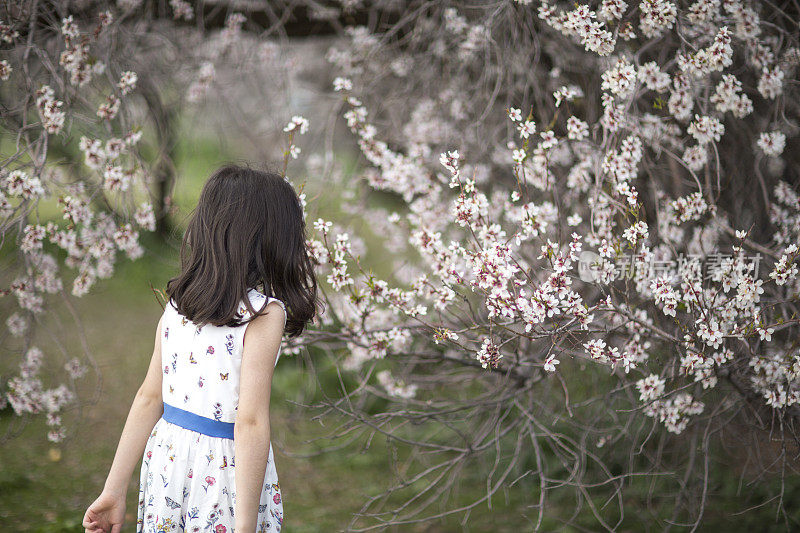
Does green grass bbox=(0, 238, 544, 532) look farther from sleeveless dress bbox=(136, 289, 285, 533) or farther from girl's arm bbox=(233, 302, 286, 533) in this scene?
girl's arm bbox=(233, 302, 286, 533)

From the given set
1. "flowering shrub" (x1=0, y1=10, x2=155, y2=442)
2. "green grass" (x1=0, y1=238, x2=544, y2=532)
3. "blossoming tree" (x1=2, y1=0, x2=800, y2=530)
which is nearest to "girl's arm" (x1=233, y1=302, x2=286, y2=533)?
"blossoming tree" (x1=2, y1=0, x2=800, y2=530)

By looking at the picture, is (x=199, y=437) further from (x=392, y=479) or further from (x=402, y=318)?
(x=392, y=479)

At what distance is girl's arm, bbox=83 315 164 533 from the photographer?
5.22 feet

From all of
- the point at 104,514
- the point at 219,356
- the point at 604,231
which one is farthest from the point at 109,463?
the point at 604,231

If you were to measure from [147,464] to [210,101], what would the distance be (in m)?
3.87

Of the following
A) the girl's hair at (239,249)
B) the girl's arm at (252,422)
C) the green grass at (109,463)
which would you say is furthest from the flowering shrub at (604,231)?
the girl's arm at (252,422)

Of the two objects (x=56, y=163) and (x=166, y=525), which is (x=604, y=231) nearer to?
(x=166, y=525)

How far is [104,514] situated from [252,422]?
0.43m

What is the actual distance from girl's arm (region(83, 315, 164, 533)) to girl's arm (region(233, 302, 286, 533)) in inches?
11.3

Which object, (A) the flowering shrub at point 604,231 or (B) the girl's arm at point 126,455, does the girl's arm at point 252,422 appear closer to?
(B) the girl's arm at point 126,455

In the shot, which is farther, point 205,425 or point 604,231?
point 604,231

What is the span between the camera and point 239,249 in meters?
1.59

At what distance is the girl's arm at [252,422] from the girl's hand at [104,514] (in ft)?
0.98

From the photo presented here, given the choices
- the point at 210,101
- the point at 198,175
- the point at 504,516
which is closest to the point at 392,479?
the point at 504,516
